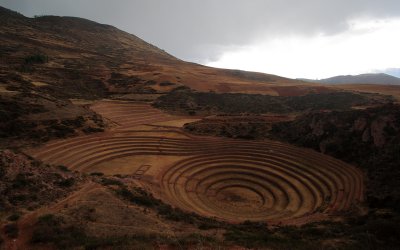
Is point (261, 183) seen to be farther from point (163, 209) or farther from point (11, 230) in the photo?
point (11, 230)

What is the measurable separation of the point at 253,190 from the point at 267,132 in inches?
440

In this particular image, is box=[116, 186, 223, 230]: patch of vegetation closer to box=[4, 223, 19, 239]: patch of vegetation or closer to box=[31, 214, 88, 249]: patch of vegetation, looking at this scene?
box=[31, 214, 88, 249]: patch of vegetation

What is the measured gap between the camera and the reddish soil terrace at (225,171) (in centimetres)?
2223

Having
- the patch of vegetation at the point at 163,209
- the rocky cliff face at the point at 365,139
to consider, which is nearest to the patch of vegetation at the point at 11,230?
the patch of vegetation at the point at 163,209

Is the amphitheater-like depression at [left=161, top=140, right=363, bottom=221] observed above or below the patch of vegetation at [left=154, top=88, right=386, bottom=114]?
below

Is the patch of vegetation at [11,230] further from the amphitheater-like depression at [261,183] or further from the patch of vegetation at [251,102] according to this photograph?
the patch of vegetation at [251,102]

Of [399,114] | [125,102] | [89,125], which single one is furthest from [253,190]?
[125,102]

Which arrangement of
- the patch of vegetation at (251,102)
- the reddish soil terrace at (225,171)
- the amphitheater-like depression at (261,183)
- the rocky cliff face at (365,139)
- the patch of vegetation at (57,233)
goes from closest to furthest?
1. the patch of vegetation at (57,233)
2. the rocky cliff face at (365,139)
3. the amphitheater-like depression at (261,183)
4. the reddish soil terrace at (225,171)
5. the patch of vegetation at (251,102)

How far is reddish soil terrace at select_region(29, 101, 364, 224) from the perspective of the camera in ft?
72.9

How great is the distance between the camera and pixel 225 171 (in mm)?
28469

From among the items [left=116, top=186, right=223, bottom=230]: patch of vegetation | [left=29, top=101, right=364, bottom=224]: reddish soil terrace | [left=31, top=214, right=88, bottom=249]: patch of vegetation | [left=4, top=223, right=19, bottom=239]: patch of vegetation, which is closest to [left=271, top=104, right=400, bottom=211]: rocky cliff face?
[left=29, top=101, right=364, bottom=224]: reddish soil terrace

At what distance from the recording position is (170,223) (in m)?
17.2

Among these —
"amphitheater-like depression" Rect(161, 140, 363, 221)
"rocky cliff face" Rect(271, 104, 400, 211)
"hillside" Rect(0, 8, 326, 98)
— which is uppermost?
"hillside" Rect(0, 8, 326, 98)

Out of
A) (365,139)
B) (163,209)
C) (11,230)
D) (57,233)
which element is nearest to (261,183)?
(365,139)
